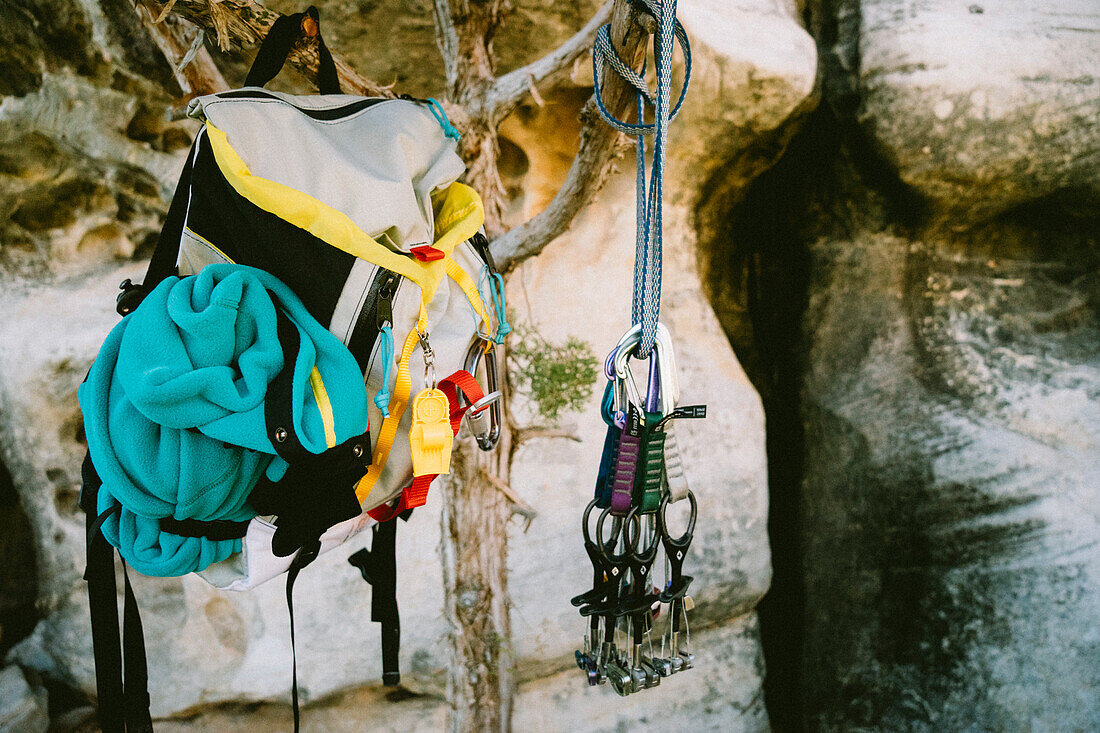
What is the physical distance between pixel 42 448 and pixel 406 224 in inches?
86.0

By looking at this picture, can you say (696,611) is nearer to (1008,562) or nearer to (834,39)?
(1008,562)

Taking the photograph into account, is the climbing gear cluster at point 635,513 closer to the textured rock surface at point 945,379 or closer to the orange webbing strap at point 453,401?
the orange webbing strap at point 453,401

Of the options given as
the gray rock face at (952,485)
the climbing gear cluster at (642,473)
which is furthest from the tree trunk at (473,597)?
the gray rock face at (952,485)

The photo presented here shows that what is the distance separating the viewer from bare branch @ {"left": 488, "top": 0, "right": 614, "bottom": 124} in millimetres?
1224

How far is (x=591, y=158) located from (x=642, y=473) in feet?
2.40

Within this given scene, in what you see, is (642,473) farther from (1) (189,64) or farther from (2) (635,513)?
(1) (189,64)

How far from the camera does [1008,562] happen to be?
2061mm

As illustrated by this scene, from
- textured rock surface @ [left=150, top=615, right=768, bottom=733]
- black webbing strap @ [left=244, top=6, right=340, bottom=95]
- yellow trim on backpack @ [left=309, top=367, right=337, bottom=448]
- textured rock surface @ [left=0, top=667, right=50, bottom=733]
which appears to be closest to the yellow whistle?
yellow trim on backpack @ [left=309, top=367, right=337, bottom=448]

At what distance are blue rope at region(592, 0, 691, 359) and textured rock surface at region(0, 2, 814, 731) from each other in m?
1.20

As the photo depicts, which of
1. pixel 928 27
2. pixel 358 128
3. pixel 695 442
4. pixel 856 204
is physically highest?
pixel 928 27

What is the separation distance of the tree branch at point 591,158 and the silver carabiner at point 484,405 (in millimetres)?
426

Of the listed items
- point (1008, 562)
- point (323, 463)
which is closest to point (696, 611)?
point (1008, 562)

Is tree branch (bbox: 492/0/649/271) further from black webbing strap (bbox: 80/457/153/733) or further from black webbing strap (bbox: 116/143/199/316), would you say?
black webbing strap (bbox: 80/457/153/733)

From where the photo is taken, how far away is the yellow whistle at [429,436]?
2.43 feet
